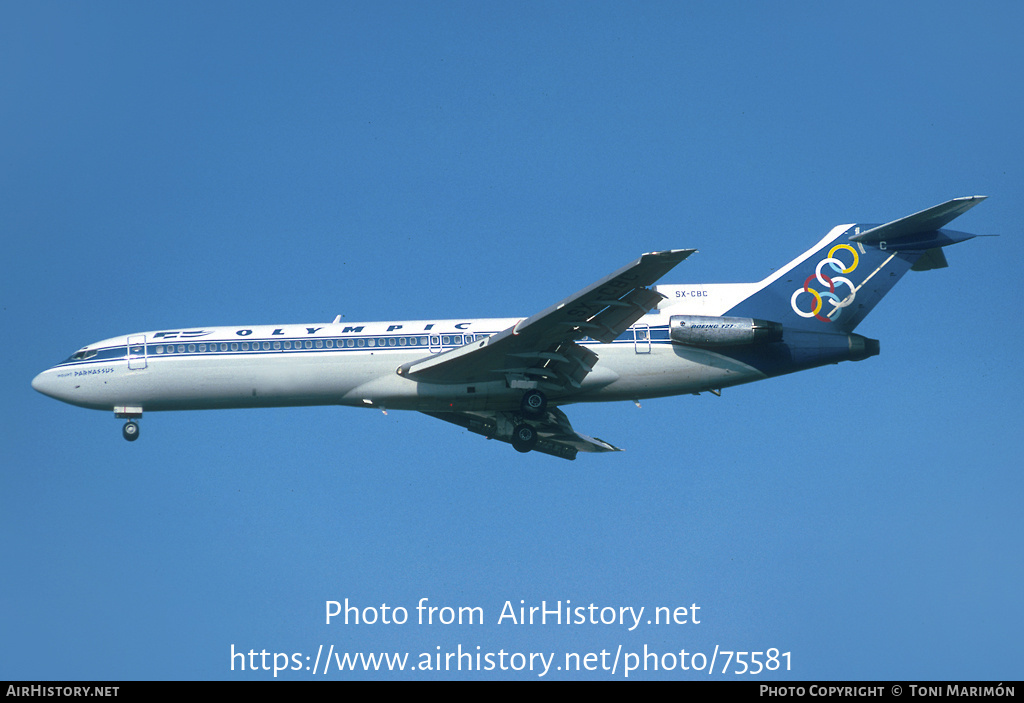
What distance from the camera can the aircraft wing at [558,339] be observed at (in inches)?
1134

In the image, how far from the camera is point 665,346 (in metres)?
31.7

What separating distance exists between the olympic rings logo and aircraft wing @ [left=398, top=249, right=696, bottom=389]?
5474mm

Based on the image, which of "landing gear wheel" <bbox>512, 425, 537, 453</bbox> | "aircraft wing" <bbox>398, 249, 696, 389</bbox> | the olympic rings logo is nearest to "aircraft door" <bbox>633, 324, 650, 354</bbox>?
"aircraft wing" <bbox>398, 249, 696, 389</bbox>

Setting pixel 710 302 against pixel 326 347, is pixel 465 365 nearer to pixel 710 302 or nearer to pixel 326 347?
pixel 326 347

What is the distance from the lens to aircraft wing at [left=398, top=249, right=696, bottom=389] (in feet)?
94.5

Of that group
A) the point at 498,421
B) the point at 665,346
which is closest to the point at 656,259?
the point at 665,346

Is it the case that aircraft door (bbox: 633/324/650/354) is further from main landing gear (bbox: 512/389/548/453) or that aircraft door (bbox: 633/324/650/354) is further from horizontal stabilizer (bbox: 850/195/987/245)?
horizontal stabilizer (bbox: 850/195/987/245)

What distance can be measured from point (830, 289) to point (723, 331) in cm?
384

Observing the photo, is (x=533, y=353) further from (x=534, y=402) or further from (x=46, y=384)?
(x=46, y=384)

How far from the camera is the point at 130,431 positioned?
32.9 meters

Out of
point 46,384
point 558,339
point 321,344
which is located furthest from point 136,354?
point 558,339

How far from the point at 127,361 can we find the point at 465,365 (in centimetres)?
1017
